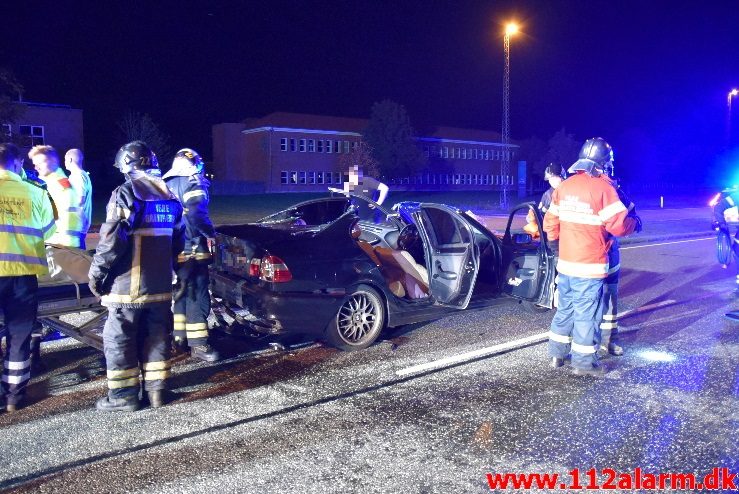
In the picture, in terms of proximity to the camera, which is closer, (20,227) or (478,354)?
(20,227)

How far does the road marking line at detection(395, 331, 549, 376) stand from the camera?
528cm

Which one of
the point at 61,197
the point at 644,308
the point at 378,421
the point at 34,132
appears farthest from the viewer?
the point at 34,132

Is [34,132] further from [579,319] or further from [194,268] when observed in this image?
[579,319]

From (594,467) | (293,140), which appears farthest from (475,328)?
(293,140)

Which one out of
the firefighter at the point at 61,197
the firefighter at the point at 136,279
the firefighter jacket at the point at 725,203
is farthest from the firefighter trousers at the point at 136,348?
the firefighter jacket at the point at 725,203

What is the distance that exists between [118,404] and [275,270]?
165cm

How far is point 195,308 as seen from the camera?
5613 mm

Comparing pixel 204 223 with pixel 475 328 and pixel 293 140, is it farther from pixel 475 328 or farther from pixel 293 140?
pixel 293 140

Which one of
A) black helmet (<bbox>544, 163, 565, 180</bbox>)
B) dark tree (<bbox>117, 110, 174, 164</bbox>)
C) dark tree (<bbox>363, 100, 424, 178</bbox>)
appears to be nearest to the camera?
black helmet (<bbox>544, 163, 565, 180</bbox>)

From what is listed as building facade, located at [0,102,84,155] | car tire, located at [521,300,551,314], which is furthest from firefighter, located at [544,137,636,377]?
building facade, located at [0,102,84,155]

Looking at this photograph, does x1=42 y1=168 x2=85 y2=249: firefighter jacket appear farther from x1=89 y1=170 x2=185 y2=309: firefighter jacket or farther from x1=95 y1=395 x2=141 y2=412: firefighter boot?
x1=95 y1=395 x2=141 y2=412: firefighter boot

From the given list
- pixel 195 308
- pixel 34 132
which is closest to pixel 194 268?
pixel 195 308

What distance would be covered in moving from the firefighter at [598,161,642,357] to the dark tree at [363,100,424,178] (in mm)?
45052

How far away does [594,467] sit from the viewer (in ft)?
11.4
